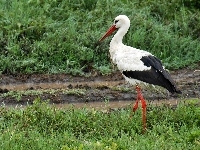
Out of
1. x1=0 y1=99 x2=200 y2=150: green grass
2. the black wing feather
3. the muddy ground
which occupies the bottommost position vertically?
x1=0 y1=99 x2=200 y2=150: green grass

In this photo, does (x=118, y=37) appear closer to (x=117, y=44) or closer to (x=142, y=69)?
(x=117, y=44)

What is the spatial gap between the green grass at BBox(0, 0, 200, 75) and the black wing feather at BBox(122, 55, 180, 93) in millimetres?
3666

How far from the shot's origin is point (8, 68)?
41.0 ft

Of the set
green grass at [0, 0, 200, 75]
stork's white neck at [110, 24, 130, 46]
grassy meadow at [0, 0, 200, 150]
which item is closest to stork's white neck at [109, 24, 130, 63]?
stork's white neck at [110, 24, 130, 46]

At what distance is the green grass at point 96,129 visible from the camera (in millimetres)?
7316

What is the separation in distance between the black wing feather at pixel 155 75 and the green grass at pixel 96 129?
45cm

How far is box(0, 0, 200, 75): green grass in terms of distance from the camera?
12.9 meters

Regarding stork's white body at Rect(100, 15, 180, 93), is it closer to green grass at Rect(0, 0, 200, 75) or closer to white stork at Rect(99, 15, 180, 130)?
white stork at Rect(99, 15, 180, 130)

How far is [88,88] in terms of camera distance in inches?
448

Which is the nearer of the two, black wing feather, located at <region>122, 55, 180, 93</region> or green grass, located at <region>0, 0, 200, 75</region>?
black wing feather, located at <region>122, 55, 180, 93</region>

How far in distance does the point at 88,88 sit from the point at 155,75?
272 cm

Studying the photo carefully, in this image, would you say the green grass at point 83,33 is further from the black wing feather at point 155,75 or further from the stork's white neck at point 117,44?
the black wing feather at point 155,75

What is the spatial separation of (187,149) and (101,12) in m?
7.80

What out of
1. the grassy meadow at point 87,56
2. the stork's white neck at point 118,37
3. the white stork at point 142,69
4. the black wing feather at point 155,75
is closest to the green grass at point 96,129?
the grassy meadow at point 87,56
